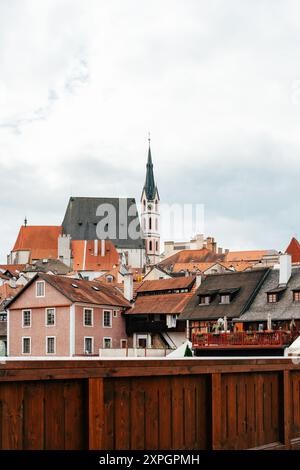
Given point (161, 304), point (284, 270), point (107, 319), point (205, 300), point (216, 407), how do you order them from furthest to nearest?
1. point (161, 304)
2. point (107, 319)
3. point (205, 300)
4. point (284, 270)
5. point (216, 407)

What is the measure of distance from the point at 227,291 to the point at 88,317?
1316 centimetres

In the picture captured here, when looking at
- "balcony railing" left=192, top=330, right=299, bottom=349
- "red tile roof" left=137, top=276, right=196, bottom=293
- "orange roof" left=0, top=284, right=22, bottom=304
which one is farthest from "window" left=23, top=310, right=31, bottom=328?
"orange roof" left=0, top=284, right=22, bottom=304

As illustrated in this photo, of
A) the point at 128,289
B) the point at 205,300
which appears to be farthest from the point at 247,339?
the point at 128,289

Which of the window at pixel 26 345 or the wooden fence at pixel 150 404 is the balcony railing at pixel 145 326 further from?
the wooden fence at pixel 150 404

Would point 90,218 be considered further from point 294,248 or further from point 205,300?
point 205,300

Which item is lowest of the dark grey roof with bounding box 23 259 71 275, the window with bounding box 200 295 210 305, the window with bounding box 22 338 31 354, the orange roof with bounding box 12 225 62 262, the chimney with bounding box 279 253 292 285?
the window with bounding box 22 338 31 354

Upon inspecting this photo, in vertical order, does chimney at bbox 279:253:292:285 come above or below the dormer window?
above

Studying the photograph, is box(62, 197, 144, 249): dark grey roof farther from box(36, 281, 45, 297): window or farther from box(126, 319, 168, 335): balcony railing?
box(36, 281, 45, 297): window

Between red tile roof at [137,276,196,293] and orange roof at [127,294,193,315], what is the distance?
1.56 m

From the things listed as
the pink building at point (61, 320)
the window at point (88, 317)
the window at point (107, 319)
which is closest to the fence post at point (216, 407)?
the pink building at point (61, 320)

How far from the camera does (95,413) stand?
22.0 feet

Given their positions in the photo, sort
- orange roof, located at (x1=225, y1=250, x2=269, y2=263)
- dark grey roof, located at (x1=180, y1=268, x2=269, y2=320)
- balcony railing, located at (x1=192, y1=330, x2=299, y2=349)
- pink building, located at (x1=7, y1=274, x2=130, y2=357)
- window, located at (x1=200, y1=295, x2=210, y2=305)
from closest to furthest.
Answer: balcony railing, located at (x1=192, y1=330, x2=299, y2=349) < dark grey roof, located at (x1=180, y1=268, x2=269, y2=320) < window, located at (x1=200, y1=295, x2=210, y2=305) < pink building, located at (x1=7, y1=274, x2=130, y2=357) < orange roof, located at (x1=225, y1=250, x2=269, y2=263)

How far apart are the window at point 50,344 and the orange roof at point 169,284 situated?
39.8 feet

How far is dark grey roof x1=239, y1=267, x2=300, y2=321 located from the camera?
4769 cm
